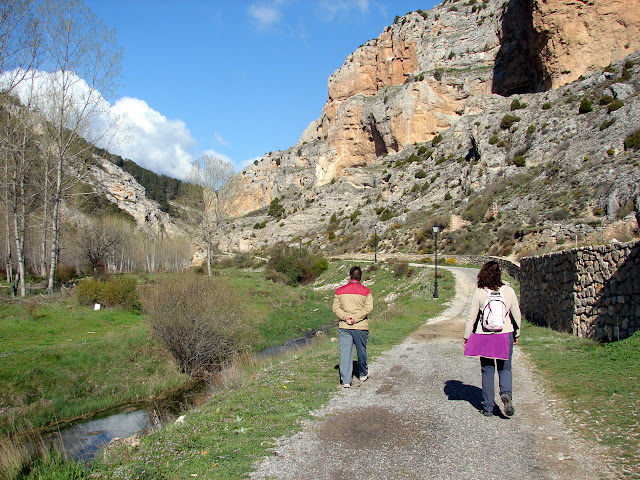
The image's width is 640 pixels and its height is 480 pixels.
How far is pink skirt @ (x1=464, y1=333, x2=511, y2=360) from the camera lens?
5418 mm

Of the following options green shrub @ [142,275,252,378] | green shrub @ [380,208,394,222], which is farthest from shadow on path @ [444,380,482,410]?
green shrub @ [380,208,394,222]

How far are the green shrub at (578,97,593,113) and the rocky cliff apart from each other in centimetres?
1002

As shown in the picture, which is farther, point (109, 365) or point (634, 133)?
point (634, 133)

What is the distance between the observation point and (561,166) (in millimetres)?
37812

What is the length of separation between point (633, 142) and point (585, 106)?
10.7 m

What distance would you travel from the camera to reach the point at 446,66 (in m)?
76.9

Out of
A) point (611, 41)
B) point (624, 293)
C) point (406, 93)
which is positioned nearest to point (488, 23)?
point (406, 93)

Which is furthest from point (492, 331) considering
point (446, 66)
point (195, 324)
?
point (446, 66)

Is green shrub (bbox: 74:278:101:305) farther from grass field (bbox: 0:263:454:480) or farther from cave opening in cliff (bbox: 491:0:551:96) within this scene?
cave opening in cliff (bbox: 491:0:551:96)

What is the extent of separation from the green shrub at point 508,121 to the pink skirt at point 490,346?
50.4 m

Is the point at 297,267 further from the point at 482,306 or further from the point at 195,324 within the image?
the point at 482,306

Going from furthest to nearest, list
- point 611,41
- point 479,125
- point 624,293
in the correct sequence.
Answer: point 479,125
point 611,41
point 624,293

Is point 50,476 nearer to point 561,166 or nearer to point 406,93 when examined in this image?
point 561,166

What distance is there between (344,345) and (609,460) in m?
3.83
